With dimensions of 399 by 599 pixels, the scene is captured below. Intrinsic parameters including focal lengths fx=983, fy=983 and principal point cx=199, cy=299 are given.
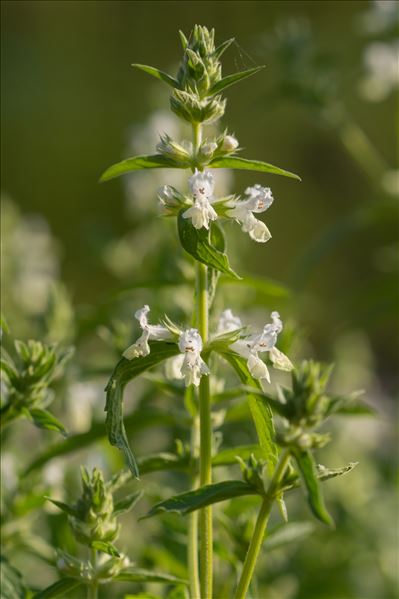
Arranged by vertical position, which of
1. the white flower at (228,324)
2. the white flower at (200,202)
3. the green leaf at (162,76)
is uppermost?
the green leaf at (162,76)

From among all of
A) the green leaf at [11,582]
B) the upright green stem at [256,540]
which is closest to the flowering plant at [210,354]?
the upright green stem at [256,540]

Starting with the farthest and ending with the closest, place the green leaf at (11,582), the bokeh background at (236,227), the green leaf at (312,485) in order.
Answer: the bokeh background at (236,227) → the green leaf at (11,582) → the green leaf at (312,485)

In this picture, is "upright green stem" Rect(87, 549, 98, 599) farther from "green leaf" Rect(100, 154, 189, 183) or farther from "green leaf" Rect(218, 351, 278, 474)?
"green leaf" Rect(100, 154, 189, 183)

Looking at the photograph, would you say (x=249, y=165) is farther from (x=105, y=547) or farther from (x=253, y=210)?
(x=105, y=547)

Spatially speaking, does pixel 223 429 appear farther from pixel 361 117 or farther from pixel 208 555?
pixel 361 117

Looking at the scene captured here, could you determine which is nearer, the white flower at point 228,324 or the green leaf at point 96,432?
the white flower at point 228,324

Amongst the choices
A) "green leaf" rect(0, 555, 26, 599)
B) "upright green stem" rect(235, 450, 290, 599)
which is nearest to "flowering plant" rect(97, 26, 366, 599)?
"upright green stem" rect(235, 450, 290, 599)

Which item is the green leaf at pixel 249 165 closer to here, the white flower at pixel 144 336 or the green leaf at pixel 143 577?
the white flower at pixel 144 336

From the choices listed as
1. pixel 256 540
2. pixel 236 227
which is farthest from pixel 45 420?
pixel 236 227
